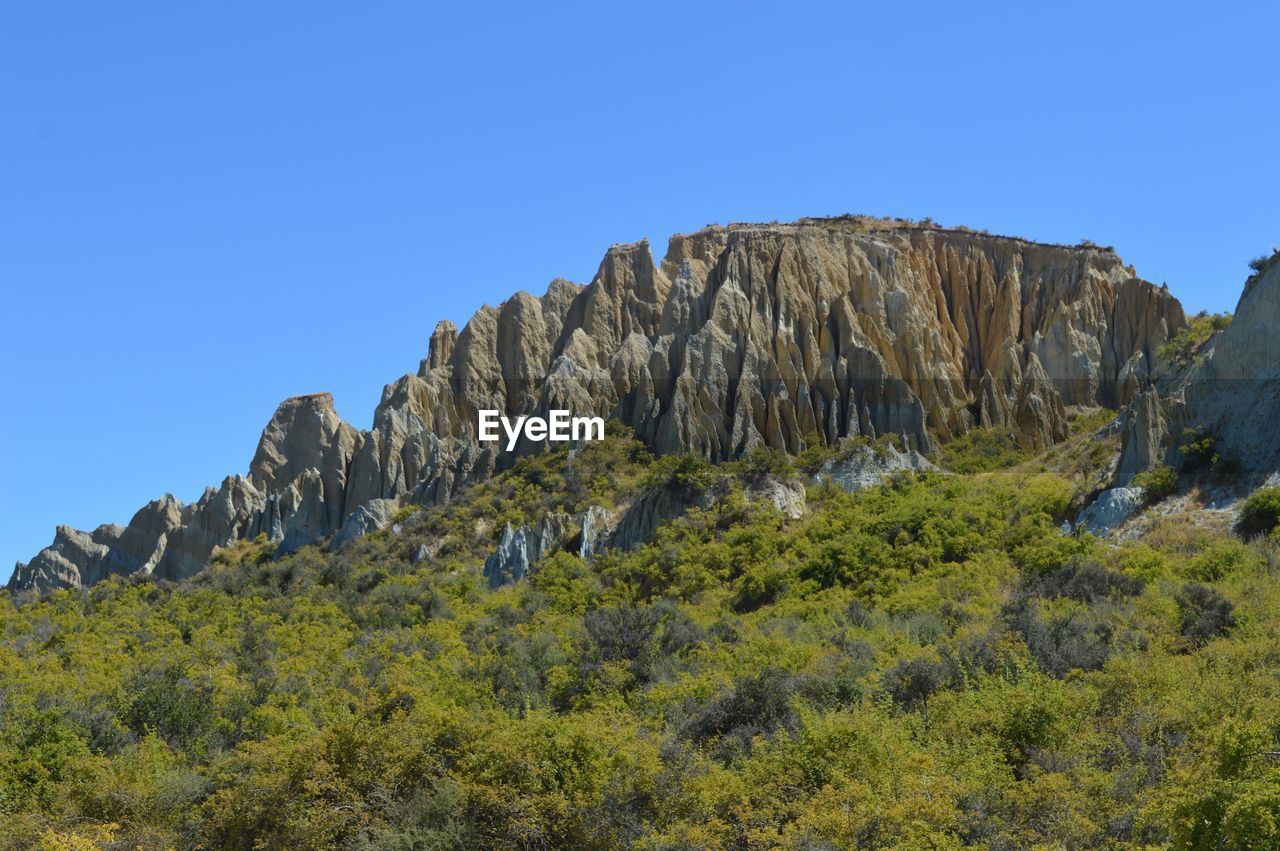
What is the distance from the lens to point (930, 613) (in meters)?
38.7

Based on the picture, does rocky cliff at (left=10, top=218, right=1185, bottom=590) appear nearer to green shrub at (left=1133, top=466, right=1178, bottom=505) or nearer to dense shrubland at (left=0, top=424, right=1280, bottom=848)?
dense shrubland at (left=0, top=424, right=1280, bottom=848)

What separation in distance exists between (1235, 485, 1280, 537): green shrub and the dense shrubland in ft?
0.33

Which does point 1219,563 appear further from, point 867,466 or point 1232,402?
point 867,466

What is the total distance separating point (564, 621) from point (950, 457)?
67.4ft

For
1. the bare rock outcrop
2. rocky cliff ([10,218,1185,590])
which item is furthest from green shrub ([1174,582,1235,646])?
rocky cliff ([10,218,1185,590])

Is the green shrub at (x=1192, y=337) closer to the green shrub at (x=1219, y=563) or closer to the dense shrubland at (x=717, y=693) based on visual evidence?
the dense shrubland at (x=717, y=693)

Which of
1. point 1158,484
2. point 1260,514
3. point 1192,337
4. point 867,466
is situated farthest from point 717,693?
point 1192,337

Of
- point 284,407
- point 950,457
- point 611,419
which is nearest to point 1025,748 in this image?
point 950,457

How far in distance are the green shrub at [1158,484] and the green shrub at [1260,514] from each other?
2.93m

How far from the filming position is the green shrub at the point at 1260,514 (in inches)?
1521

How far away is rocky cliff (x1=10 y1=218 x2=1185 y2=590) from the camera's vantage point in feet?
196

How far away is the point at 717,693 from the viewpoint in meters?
30.5

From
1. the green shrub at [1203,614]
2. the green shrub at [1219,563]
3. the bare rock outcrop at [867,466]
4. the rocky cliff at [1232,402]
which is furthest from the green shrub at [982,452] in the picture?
the green shrub at [1203,614]

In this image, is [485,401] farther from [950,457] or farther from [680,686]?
[680,686]
